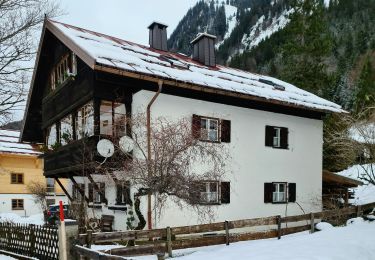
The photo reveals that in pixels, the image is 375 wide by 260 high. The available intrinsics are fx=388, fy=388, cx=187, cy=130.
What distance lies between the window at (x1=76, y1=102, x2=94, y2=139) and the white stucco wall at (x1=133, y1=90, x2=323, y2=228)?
5.56ft

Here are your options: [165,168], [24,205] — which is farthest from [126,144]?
[24,205]

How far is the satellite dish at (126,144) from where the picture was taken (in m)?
12.7

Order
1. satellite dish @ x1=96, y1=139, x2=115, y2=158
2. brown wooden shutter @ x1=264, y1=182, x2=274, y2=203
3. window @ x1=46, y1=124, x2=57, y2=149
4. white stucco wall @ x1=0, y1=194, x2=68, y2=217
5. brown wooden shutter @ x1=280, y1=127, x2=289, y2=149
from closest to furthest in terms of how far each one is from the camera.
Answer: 1. satellite dish @ x1=96, y1=139, x2=115, y2=158
2. brown wooden shutter @ x1=264, y1=182, x2=274, y2=203
3. brown wooden shutter @ x1=280, y1=127, x2=289, y2=149
4. window @ x1=46, y1=124, x2=57, y2=149
5. white stucco wall @ x1=0, y1=194, x2=68, y2=217

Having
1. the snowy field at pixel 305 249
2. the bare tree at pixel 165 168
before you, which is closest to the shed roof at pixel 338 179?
the snowy field at pixel 305 249

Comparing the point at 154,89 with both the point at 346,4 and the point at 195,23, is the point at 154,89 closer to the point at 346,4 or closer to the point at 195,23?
the point at 346,4

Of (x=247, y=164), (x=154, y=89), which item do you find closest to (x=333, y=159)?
(x=247, y=164)

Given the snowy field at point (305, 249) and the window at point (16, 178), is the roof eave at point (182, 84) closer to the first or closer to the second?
the snowy field at point (305, 249)

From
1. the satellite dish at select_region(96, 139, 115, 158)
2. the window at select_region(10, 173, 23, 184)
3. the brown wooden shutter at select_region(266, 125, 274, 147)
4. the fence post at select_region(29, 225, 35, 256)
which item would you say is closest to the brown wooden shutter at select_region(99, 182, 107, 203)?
the satellite dish at select_region(96, 139, 115, 158)

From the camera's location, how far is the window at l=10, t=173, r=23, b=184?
30.6 meters

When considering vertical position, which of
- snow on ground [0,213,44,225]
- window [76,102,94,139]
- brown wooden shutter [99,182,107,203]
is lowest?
snow on ground [0,213,44,225]

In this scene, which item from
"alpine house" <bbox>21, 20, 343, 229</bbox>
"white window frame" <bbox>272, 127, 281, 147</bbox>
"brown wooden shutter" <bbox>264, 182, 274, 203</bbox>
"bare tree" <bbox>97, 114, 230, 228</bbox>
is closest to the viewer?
"bare tree" <bbox>97, 114, 230, 228</bbox>

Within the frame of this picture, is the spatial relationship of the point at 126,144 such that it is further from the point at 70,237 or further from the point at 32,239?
the point at 70,237

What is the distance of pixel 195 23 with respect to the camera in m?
194

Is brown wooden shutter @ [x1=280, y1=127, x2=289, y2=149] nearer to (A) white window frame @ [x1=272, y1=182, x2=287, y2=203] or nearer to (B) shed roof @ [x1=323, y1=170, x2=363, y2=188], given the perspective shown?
(A) white window frame @ [x1=272, y1=182, x2=287, y2=203]
